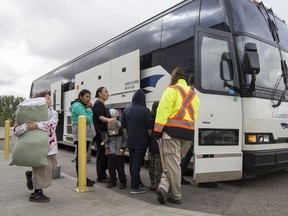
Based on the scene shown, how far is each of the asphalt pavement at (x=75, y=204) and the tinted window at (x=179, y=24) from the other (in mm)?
3332

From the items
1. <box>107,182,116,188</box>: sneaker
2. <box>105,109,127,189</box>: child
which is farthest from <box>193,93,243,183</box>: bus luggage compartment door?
<box>107,182,116,188</box>: sneaker

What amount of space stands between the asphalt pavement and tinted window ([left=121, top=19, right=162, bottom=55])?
3.46 m

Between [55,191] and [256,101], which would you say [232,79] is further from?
[55,191]

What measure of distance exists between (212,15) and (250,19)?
747 mm

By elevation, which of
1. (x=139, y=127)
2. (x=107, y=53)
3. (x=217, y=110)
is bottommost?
(x=139, y=127)

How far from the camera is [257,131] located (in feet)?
16.8

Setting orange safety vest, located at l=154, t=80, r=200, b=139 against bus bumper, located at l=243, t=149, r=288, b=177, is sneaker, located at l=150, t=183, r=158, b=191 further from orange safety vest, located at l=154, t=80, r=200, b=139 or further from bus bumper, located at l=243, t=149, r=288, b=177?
bus bumper, located at l=243, t=149, r=288, b=177

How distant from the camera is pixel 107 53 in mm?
9180

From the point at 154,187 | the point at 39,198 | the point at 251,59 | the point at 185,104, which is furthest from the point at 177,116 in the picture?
the point at 39,198

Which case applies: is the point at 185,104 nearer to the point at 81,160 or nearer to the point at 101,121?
the point at 101,121

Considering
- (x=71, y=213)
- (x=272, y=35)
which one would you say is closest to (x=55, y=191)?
(x=71, y=213)

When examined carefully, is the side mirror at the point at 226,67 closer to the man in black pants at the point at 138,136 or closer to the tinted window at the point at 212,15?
the tinted window at the point at 212,15

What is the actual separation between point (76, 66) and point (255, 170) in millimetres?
8263

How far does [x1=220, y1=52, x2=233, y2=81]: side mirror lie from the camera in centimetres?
529
